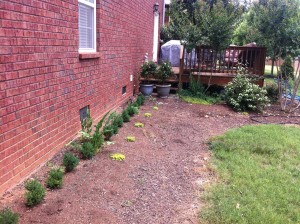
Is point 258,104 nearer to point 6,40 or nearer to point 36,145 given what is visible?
point 36,145

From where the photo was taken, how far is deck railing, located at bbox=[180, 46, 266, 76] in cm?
859

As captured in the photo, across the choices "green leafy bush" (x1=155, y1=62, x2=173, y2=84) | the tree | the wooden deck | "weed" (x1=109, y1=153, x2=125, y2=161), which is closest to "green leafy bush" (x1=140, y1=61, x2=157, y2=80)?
"green leafy bush" (x1=155, y1=62, x2=173, y2=84)

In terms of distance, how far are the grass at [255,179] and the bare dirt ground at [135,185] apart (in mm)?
210

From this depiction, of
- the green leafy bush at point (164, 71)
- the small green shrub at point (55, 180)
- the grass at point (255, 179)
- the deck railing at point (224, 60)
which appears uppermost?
the deck railing at point (224, 60)

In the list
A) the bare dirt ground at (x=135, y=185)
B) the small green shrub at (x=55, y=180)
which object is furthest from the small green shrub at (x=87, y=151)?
the small green shrub at (x=55, y=180)

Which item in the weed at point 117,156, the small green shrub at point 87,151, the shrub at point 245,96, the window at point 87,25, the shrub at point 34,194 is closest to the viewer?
the shrub at point 34,194

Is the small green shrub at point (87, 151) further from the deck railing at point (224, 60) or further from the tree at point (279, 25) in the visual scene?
the tree at point (279, 25)

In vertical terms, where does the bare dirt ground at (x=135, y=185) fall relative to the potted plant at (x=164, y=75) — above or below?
below

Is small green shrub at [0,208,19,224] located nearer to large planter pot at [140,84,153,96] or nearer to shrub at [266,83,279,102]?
large planter pot at [140,84,153,96]

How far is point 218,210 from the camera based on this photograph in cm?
271

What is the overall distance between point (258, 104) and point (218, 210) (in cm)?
526

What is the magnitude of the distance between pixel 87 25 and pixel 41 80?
192 cm

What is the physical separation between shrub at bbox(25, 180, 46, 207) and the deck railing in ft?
22.5

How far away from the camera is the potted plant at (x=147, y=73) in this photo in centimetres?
842
